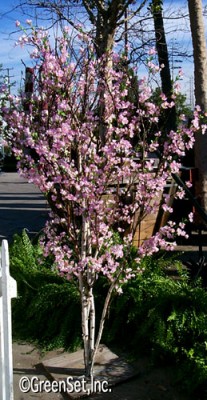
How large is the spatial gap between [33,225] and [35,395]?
6609mm

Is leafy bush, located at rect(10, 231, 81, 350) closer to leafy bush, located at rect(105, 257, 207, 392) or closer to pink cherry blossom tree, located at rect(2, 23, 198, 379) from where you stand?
leafy bush, located at rect(105, 257, 207, 392)

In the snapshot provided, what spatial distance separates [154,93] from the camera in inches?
135

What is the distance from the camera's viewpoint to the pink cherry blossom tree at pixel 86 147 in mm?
2912

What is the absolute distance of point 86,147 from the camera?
297 cm

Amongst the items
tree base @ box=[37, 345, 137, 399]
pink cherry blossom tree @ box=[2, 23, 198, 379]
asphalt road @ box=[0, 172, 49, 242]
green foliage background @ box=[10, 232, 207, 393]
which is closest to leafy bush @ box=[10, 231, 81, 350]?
green foliage background @ box=[10, 232, 207, 393]

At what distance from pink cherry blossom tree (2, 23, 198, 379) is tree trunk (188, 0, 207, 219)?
14.5 ft

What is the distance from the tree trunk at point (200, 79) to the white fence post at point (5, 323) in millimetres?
A: 5307

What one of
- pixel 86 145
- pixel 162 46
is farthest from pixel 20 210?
pixel 86 145

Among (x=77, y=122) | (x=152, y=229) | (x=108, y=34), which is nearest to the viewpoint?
(x=77, y=122)

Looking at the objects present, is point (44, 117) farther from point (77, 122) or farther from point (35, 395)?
point (35, 395)

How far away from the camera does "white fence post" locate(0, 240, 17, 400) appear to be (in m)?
2.40

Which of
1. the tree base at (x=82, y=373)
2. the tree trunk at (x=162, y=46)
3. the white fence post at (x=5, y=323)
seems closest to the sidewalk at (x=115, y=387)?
the tree base at (x=82, y=373)

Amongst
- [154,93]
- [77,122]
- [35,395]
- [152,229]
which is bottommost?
[35,395]

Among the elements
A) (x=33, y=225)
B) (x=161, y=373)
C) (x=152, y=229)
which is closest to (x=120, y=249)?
(x=161, y=373)
